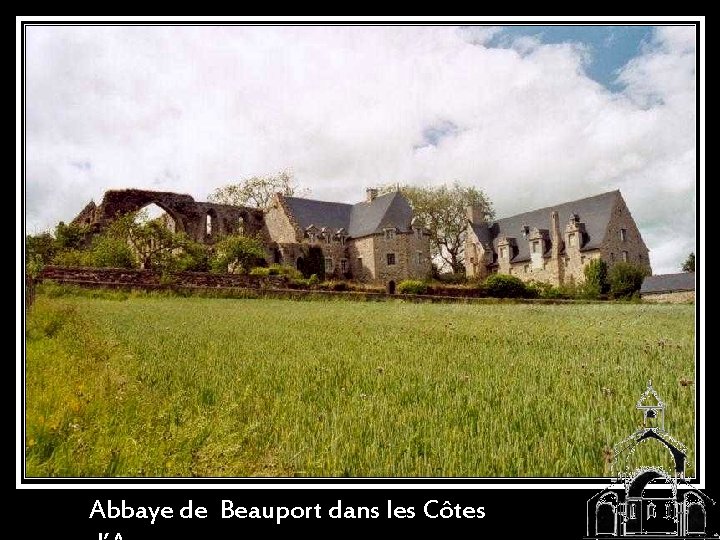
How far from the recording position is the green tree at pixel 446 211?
23.2 feet

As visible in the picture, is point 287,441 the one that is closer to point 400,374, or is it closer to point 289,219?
point 400,374

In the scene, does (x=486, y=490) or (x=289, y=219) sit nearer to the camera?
(x=486, y=490)

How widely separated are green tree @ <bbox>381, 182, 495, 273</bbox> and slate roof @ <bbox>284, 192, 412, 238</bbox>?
44cm

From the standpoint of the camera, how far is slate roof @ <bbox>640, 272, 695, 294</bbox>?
13.3ft

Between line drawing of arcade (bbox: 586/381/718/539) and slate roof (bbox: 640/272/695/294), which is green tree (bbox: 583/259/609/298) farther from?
line drawing of arcade (bbox: 586/381/718/539)

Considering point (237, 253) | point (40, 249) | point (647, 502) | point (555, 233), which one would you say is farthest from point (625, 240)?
point (237, 253)

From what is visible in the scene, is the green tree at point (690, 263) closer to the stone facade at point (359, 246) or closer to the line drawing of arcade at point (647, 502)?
the line drawing of arcade at point (647, 502)

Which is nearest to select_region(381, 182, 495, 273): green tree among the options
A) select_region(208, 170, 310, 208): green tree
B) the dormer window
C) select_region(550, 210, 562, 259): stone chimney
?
select_region(208, 170, 310, 208): green tree

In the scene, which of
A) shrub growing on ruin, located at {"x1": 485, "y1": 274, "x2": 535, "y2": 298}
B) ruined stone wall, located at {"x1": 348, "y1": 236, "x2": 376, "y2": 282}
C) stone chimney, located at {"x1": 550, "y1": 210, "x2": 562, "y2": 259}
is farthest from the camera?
ruined stone wall, located at {"x1": 348, "y1": 236, "x2": 376, "y2": 282}

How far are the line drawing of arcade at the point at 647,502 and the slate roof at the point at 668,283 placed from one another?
5.34 ft

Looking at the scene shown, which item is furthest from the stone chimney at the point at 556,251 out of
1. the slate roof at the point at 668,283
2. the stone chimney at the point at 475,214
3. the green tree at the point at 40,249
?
the green tree at the point at 40,249
